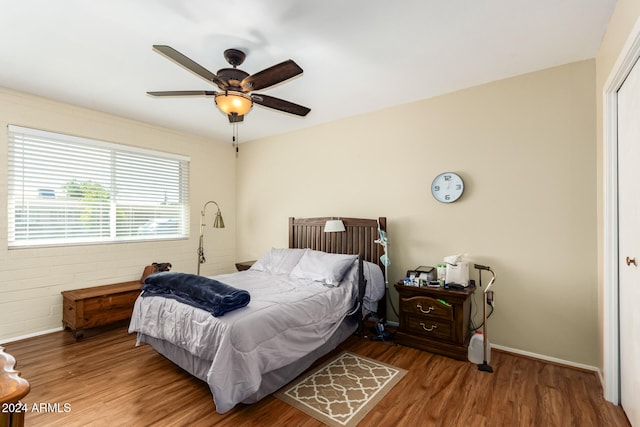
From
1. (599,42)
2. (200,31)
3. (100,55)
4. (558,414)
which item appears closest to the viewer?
(558,414)

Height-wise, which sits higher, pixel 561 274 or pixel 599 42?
pixel 599 42

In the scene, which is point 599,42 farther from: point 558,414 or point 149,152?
point 149,152

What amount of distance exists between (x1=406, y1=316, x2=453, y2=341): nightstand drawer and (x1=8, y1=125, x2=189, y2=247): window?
359cm

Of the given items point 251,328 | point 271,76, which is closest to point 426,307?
point 251,328

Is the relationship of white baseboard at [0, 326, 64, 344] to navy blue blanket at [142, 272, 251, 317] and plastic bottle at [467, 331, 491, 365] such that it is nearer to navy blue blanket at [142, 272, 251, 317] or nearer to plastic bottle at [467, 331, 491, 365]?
navy blue blanket at [142, 272, 251, 317]

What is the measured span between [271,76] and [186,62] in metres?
0.56

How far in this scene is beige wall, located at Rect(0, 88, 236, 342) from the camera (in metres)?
3.21

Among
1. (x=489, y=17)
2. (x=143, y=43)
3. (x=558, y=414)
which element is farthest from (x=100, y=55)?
(x=558, y=414)

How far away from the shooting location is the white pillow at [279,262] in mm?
3730

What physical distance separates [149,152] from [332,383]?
387 cm

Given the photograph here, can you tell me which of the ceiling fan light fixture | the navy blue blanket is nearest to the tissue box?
the navy blue blanket

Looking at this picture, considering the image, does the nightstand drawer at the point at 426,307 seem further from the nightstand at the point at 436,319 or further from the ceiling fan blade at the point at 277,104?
the ceiling fan blade at the point at 277,104

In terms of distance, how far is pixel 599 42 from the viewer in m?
2.35

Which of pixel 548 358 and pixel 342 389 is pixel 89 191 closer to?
pixel 342 389
